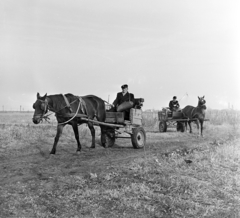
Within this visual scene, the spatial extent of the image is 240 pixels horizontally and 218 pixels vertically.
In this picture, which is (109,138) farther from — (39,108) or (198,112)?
(198,112)

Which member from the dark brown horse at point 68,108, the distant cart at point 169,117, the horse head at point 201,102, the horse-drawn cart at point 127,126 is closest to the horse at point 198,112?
the horse head at point 201,102

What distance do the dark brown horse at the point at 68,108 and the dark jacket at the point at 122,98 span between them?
62 cm

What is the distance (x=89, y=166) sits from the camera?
8188 mm

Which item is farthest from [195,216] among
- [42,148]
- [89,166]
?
[42,148]

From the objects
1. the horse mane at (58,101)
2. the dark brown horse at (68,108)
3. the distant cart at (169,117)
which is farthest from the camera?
the distant cart at (169,117)

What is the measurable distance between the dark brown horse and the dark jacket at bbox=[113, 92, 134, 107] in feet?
2.04

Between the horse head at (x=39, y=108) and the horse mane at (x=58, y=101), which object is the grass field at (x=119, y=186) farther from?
the horse mane at (x=58, y=101)

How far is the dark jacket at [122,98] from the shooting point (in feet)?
40.2

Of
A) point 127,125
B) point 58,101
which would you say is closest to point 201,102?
point 127,125

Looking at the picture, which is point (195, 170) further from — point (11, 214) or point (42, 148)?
point (42, 148)

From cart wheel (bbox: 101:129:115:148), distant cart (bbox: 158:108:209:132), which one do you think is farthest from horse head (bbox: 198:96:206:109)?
cart wheel (bbox: 101:129:115:148)

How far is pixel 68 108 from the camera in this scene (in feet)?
34.4

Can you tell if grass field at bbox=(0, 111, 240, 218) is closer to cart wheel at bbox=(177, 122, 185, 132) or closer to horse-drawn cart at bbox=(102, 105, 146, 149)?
horse-drawn cart at bbox=(102, 105, 146, 149)

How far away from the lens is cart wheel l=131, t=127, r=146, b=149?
1212 cm
